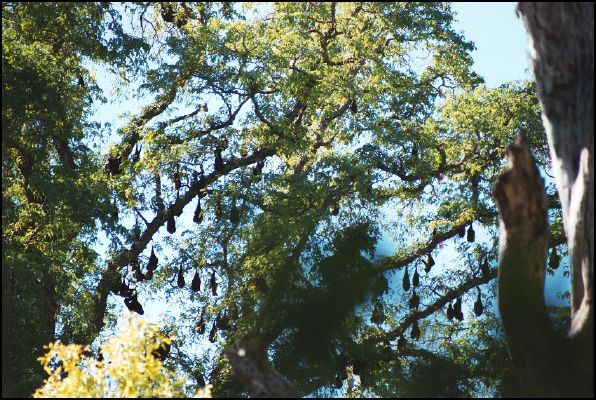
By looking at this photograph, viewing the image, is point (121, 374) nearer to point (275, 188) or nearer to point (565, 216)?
point (565, 216)

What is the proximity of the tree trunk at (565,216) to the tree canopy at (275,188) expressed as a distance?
6153 mm

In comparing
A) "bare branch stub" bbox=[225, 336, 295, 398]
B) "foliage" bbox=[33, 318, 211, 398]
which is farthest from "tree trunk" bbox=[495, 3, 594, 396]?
"foliage" bbox=[33, 318, 211, 398]

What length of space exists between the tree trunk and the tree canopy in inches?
242

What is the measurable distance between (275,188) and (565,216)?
937 centimetres

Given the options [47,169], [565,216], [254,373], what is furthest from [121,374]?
[47,169]

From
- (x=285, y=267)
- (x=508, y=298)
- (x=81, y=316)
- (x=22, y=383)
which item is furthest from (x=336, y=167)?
(x=508, y=298)

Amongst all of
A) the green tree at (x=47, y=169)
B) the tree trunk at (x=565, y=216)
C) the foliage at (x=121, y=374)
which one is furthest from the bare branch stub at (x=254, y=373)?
the green tree at (x=47, y=169)

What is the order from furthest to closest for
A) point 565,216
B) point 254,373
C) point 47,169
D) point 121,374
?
point 47,169, point 565,216, point 121,374, point 254,373

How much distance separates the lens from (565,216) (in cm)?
935

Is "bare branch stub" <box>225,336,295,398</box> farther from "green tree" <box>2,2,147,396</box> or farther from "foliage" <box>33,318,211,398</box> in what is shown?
"green tree" <box>2,2,147,396</box>

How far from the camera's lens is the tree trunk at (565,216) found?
881cm

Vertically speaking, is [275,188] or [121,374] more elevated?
[275,188]

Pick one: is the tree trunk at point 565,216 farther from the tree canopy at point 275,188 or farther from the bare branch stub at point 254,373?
the tree canopy at point 275,188

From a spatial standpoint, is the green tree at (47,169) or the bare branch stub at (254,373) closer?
the bare branch stub at (254,373)
